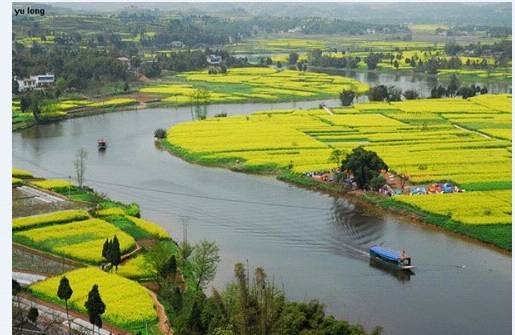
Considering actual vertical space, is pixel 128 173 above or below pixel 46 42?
below

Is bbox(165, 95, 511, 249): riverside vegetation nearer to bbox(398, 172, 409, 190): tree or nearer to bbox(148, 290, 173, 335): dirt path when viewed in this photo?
bbox(398, 172, 409, 190): tree

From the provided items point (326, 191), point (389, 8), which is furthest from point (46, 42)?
point (389, 8)

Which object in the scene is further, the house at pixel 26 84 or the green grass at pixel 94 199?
the house at pixel 26 84

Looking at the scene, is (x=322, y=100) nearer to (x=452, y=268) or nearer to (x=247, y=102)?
(x=247, y=102)

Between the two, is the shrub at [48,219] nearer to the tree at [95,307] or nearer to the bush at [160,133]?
the tree at [95,307]

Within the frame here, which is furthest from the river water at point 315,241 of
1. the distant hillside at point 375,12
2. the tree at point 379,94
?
the distant hillside at point 375,12

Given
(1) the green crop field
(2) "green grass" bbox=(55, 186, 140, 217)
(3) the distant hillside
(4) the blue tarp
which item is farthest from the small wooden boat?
(3) the distant hillside
